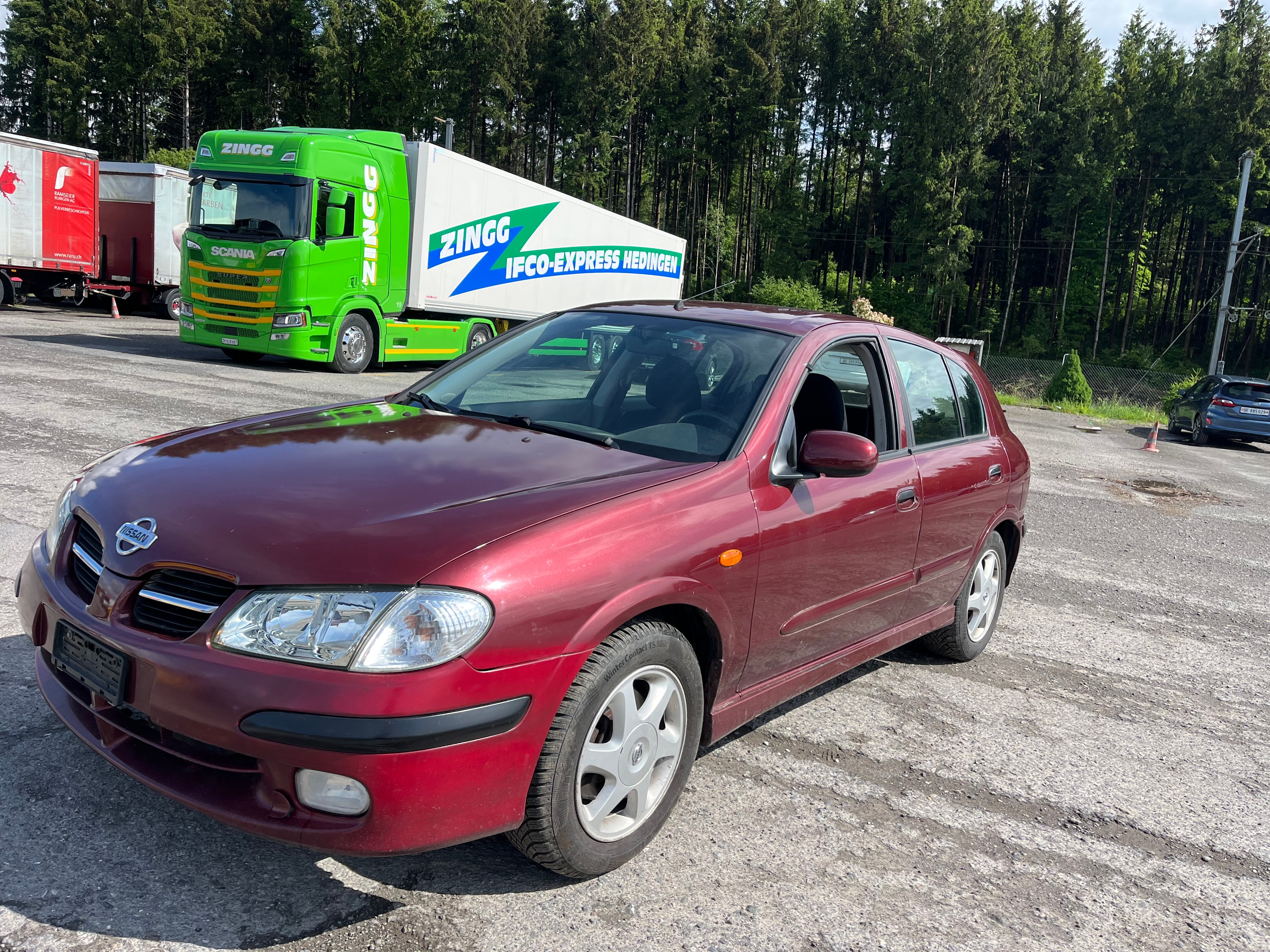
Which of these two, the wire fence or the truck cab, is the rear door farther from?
the wire fence

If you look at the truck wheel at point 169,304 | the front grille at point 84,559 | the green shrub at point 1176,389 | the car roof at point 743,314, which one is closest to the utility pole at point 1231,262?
the green shrub at point 1176,389

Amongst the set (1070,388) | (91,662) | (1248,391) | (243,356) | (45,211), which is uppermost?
(45,211)

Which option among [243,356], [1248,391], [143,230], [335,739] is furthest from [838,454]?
[143,230]

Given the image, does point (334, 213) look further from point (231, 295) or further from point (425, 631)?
point (425, 631)

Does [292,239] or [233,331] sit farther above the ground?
[292,239]

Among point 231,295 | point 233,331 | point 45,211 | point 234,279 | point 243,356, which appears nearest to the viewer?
point 234,279

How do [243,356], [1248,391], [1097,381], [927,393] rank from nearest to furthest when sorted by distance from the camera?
[927,393] < [243,356] < [1248,391] < [1097,381]

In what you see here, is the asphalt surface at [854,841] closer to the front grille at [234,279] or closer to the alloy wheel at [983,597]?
the alloy wheel at [983,597]

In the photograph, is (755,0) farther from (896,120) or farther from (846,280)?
(846,280)

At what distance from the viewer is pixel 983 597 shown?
194 inches

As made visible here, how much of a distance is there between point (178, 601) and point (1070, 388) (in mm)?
30821

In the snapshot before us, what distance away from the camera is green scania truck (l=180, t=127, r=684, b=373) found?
587 inches

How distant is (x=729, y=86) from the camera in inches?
2463

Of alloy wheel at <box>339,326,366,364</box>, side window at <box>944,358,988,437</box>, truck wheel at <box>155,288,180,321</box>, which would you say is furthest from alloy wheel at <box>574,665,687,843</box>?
truck wheel at <box>155,288,180,321</box>
